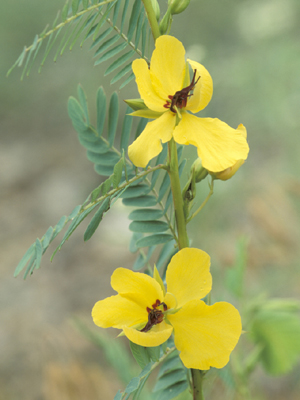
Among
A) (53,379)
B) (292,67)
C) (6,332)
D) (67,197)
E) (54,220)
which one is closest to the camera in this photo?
(53,379)

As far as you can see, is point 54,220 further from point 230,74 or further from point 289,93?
point 289,93

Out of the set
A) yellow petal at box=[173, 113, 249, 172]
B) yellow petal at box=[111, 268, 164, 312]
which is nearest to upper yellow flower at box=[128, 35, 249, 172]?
yellow petal at box=[173, 113, 249, 172]

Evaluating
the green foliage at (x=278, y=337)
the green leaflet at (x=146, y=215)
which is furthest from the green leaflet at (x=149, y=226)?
the green foliage at (x=278, y=337)

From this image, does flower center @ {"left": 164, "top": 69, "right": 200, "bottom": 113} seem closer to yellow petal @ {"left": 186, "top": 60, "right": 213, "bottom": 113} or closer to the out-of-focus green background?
yellow petal @ {"left": 186, "top": 60, "right": 213, "bottom": 113}

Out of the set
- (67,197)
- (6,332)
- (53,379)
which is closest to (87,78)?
(67,197)

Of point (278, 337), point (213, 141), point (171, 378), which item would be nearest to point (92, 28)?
point (213, 141)

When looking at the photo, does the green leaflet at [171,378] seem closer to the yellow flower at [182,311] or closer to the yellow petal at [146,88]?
the yellow flower at [182,311]

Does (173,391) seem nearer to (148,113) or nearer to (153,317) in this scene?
(153,317)
